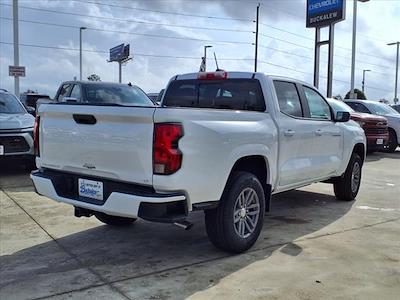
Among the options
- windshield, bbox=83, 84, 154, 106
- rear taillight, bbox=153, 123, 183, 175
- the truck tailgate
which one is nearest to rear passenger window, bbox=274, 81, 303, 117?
rear taillight, bbox=153, 123, 183, 175

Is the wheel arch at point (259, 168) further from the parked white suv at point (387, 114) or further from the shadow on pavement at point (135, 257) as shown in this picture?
the parked white suv at point (387, 114)

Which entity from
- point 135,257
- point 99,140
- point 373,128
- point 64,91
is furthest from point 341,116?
point 373,128

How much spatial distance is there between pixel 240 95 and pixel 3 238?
3.20 metres

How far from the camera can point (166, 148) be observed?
164 inches

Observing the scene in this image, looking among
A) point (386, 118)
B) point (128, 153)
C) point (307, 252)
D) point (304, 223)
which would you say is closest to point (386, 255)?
point (307, 252)

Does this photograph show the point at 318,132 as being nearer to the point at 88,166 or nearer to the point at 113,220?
the point at 113,220

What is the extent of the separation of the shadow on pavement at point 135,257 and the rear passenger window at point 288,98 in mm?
1425

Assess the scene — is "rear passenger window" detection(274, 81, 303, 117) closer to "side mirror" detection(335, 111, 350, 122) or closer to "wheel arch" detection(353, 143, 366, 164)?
"side mirror" detection(335, 111, 350, 122)

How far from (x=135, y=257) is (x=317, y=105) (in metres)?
3.39

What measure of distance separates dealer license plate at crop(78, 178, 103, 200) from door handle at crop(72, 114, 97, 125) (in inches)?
21.5

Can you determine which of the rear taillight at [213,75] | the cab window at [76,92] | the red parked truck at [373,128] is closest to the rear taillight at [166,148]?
the rear taillight at [213,75]

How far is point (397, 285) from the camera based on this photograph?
4289 mm

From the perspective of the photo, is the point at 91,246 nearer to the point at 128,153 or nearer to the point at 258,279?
the point at 128,153

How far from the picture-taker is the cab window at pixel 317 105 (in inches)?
263
